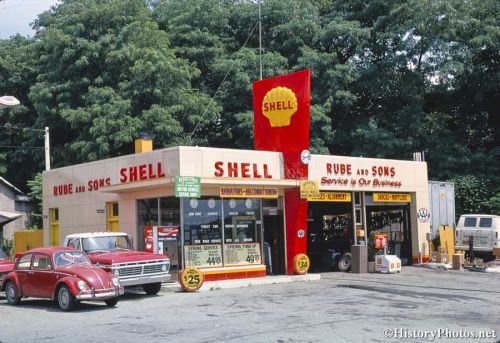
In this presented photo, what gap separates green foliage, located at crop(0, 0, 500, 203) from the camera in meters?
34.9

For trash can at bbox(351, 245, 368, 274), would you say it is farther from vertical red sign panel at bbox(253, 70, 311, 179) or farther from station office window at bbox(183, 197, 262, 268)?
station office window at bbox(183, 197, 262, 268)

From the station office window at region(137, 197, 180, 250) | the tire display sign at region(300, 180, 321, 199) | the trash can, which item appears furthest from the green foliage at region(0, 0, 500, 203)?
the trash can

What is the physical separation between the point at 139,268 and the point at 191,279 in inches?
76.5

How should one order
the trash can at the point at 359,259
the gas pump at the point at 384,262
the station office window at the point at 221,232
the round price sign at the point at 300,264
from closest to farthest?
the station office window at the point at 221,232
the round price sign at the point at 300,264
the gas pump at the point at 384,262
the trash can at the point at 359,259

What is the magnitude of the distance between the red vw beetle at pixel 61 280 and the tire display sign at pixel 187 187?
3.87 meters

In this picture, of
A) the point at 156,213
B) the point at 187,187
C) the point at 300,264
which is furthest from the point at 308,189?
the point at 156,213

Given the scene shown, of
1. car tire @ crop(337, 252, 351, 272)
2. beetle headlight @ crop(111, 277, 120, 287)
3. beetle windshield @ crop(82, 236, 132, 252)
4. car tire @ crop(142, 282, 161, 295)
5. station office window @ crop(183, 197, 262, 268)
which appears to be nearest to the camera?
beetle headlight @ crop(111, 277, 120, 287)

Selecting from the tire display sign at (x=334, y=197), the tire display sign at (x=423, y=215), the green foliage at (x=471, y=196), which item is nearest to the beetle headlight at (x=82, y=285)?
the tire display sign at (x=334, y=197)

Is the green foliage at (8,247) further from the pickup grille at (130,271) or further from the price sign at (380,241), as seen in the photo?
the price sign at (380,241)

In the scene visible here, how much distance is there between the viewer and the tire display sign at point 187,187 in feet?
65.5

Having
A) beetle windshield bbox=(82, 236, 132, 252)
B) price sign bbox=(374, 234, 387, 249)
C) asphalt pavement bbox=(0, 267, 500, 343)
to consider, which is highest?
beetle windshield bbox=(82, 236, 132, 252)

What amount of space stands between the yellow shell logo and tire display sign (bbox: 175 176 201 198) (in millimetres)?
4570

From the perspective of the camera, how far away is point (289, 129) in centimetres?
2348

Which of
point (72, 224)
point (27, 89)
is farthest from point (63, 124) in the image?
point (72, 224)
